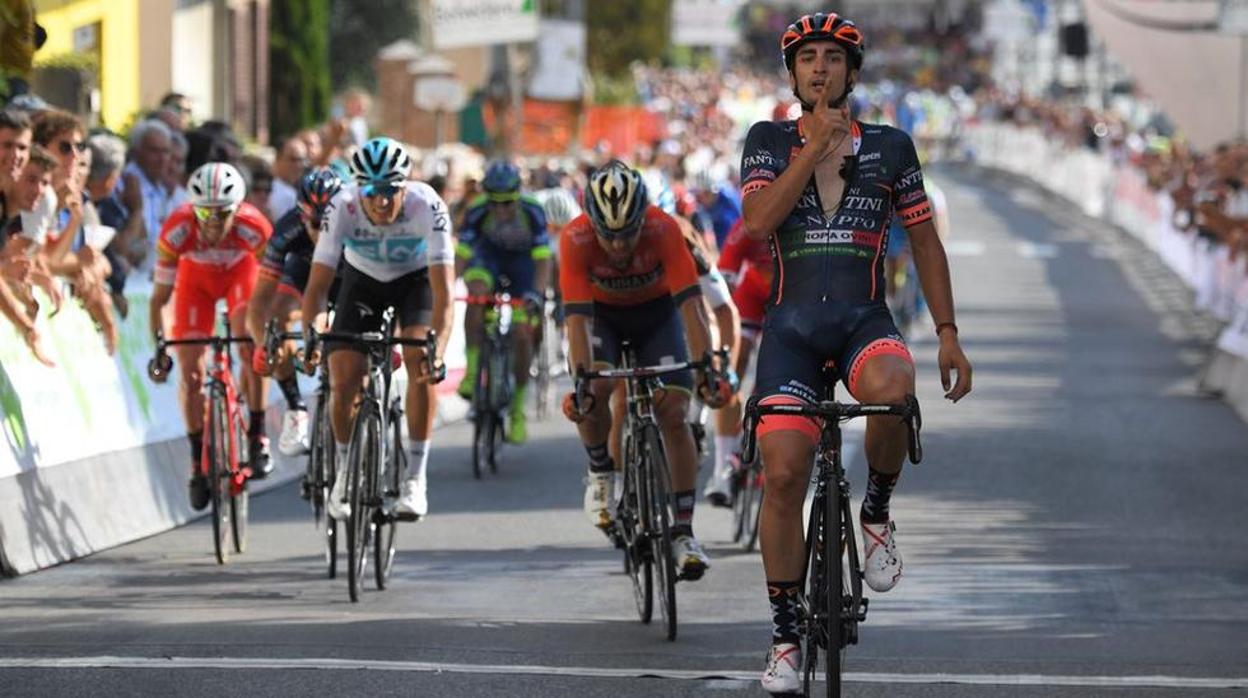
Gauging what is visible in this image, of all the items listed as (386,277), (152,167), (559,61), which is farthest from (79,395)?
(559,61)

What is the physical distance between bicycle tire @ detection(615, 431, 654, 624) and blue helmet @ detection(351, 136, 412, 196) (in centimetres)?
180

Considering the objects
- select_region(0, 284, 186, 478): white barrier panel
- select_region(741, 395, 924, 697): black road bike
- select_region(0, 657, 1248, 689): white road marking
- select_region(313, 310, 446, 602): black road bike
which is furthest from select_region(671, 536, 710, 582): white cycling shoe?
select_region(0, 284, 186, 478): white barrier panel

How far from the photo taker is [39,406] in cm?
1302

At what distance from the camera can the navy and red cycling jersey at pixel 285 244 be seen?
13.1 m

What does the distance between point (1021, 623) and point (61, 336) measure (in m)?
5.01

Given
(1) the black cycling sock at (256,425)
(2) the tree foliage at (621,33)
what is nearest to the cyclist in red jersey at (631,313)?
(1) the black cycling sock at (256,425)

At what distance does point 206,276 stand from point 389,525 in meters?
2.26

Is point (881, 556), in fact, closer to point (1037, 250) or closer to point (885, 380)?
point (885, 380)

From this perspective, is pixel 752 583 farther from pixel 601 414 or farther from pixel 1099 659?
pixel 1099 659

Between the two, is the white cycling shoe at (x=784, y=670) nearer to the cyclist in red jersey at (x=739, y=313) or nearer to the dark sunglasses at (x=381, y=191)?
the dark sunglasses at (x=381, y=191)

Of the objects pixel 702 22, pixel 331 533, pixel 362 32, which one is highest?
pixel 702 22

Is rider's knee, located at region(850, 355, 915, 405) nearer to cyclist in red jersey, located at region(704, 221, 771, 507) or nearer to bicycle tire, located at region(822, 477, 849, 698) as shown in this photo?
bicycle tire, located at region(822, 477, 849, 698)

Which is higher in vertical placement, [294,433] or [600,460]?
[600,460]

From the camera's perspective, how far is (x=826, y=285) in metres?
8.52
